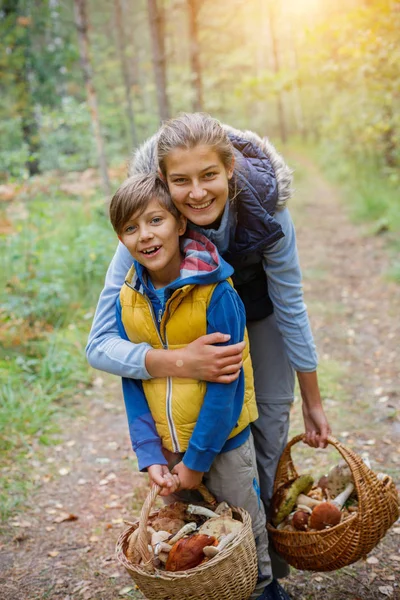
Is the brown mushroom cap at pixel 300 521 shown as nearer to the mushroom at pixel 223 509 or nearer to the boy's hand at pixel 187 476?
the mushroom at pixel 223 509

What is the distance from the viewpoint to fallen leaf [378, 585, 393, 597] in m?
2.64

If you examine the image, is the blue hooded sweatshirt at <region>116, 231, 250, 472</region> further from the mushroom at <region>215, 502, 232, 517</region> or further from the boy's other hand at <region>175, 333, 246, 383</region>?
the mushroom at <region>215, 502, 232, 517</region>

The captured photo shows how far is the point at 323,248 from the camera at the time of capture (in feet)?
30.9

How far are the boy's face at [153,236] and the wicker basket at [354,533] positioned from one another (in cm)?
108

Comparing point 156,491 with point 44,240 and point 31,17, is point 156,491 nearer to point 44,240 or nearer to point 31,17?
point 44,240

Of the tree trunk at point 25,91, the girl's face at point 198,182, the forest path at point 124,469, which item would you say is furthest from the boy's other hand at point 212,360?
the tree trunk at point 25,91

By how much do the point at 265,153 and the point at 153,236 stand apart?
643 millimetres

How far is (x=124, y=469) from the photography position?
400cm

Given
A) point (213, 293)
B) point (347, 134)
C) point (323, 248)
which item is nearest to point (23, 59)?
point (347, 134)

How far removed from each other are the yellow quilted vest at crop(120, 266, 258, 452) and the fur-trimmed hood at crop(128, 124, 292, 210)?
0.43 meters

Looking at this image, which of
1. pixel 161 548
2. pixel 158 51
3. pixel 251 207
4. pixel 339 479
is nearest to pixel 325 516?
pixel 339 479

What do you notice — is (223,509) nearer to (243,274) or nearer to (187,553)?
(187,553)

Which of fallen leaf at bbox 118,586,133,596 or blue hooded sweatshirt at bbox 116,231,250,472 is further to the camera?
fallen leaf at bbox 118,586,133,596

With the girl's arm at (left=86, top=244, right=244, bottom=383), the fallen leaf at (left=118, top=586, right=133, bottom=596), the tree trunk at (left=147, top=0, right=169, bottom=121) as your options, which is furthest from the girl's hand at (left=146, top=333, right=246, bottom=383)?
the tree trunk at (left=147, top=0, right=169, bottom=121)
